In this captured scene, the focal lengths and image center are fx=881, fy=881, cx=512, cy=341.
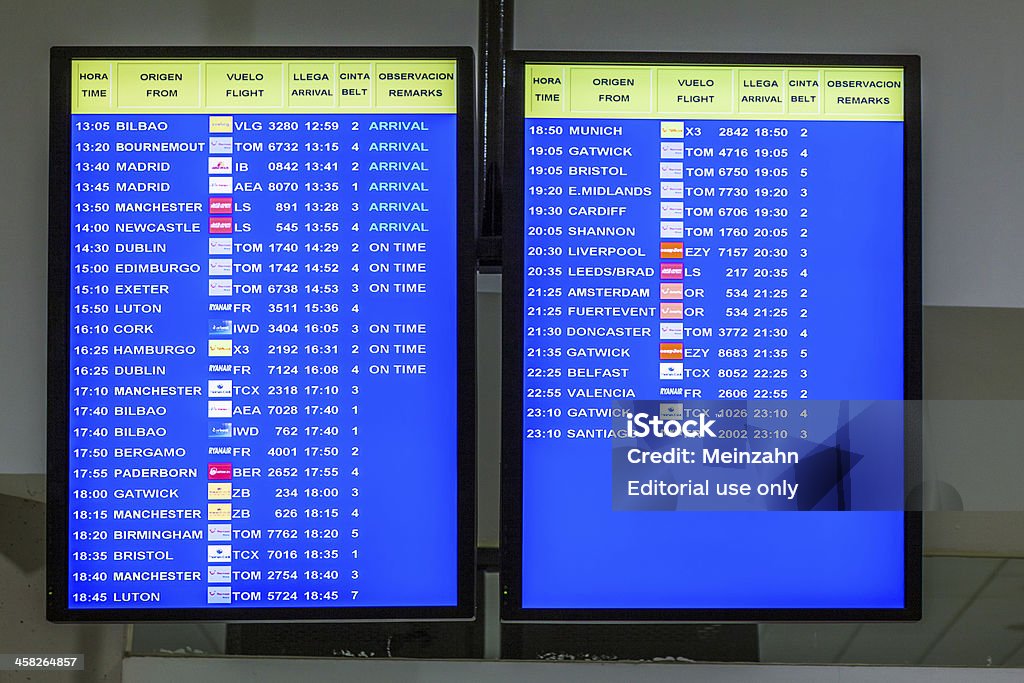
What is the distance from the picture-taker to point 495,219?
1217 millimetres

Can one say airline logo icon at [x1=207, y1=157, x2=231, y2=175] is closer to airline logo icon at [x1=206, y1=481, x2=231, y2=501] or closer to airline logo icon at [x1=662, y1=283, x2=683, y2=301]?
airline logo icon at [x1=206, y1=481, x2=231, y2=501]

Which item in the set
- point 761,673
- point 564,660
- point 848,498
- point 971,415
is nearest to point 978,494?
point 971,415

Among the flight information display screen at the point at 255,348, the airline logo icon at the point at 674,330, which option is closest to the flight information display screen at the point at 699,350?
the airline logo icon at the point at 674,330

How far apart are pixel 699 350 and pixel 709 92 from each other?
0.35 metres

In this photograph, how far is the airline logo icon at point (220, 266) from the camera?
1187mm

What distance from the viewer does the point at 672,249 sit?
1.19m

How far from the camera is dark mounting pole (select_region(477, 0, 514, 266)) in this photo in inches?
47.9

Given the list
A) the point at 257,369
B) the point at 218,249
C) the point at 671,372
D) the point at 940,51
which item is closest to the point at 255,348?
the point at 257,369

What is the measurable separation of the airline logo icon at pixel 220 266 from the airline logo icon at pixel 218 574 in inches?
15.5

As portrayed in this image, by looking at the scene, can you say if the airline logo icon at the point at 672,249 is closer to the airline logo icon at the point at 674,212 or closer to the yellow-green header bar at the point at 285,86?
the airline logo icon at the point at 674,212

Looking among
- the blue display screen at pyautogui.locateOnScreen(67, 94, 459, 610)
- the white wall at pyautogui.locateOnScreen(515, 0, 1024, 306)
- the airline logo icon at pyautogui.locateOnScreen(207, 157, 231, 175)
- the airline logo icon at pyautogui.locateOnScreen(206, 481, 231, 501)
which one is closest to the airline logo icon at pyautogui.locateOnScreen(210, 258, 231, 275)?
the blue display screen at pyautogui.locateOnScreen(67, 94, 459, 610)

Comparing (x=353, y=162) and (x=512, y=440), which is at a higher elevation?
(x=353, y=162)

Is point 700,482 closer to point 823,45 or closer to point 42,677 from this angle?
point 823,45

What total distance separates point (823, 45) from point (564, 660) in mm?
978
